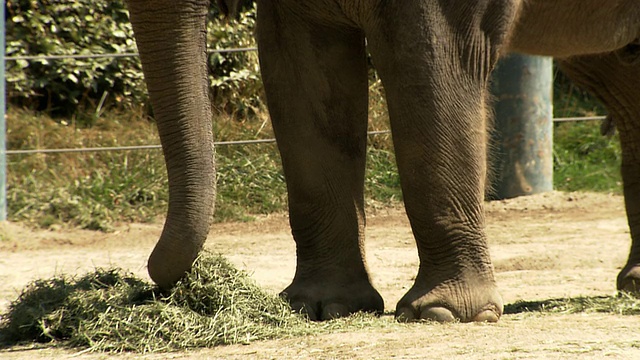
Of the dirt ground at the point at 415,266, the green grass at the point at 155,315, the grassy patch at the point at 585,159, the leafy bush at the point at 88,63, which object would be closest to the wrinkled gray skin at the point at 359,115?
the green grass at the point at 155,315

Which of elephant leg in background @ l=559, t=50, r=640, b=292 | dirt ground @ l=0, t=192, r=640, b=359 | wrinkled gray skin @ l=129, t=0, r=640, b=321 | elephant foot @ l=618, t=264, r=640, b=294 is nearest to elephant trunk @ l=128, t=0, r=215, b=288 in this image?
wrinkled gray skin @ l=129, t=0, r=640, b=321

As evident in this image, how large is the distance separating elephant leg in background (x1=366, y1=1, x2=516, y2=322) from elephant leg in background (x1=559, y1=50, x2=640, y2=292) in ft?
4.07

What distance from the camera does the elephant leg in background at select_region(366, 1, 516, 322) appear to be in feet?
12.7

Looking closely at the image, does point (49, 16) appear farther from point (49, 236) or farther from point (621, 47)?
point (621, 47)

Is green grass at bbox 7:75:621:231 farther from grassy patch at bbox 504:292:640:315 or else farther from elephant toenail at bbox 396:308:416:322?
elephant toenail at bbox 396:308:416:322

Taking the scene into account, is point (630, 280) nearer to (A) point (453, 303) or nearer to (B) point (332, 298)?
(A) point (453, 303)

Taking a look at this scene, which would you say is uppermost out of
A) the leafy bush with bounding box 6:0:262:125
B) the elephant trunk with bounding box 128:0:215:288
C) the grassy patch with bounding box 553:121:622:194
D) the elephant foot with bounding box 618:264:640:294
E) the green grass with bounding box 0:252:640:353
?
the leafy bush with bounding box 6:0:262:125

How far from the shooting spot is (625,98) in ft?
17.1

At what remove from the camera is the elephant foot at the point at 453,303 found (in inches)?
156

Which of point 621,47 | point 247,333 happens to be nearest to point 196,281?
point 247,333

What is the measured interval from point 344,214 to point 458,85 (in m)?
0.77

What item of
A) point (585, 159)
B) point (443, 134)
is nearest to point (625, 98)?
point (443, 134)

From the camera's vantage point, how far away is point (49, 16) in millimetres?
9062

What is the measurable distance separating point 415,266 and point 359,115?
1.80 metres
